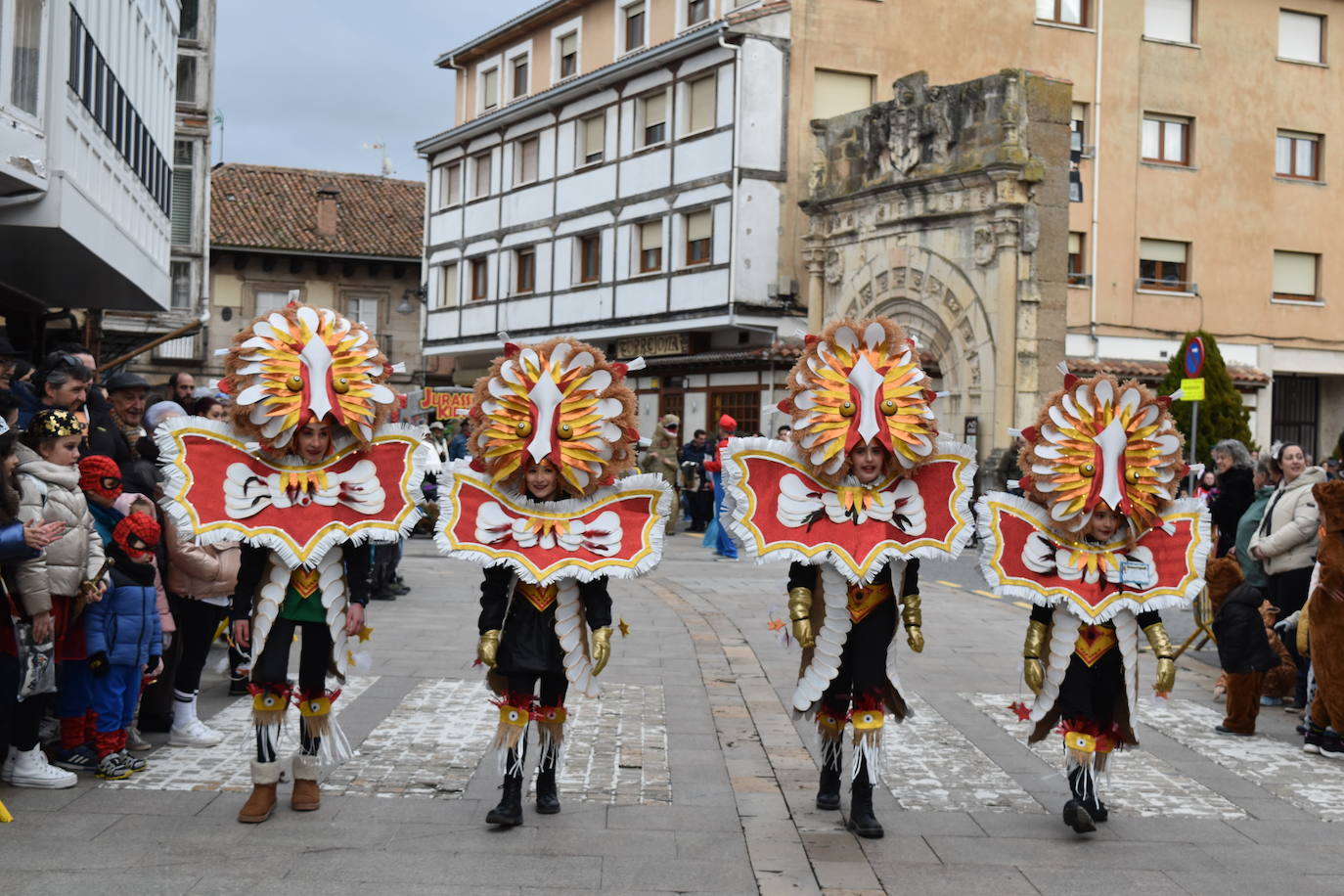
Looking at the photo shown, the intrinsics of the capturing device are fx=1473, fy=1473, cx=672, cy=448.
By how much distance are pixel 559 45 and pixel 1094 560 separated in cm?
3565

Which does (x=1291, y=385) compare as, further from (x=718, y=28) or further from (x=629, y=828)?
(x=629, y=828)

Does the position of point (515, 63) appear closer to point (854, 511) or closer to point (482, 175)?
point (482, 175)

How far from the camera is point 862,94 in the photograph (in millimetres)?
33219

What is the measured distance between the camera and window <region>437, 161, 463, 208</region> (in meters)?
43.2

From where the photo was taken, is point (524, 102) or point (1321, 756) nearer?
point (1321, 756)

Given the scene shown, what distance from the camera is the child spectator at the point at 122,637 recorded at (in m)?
7.09

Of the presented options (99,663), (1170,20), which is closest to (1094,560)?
(99,663)

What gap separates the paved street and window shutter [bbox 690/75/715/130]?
24.2 meters

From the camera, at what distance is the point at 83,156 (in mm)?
14789

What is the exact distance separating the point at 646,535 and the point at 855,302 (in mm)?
23640

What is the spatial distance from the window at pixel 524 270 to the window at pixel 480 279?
1568 mm

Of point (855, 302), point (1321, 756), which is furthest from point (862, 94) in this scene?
point (1321, 756)

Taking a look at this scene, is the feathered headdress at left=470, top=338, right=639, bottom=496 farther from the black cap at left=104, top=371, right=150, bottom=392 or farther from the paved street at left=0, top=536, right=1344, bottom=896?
the black cap at left=104, top=371, right=150, bottom=392

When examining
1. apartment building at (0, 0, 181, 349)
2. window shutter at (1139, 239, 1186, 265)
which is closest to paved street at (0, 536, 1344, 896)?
apartment building at (0, 0, 181, 349)
